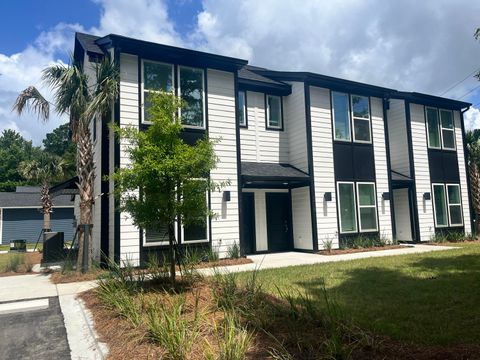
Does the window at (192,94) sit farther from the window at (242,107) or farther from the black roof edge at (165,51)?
the window at (242,107)

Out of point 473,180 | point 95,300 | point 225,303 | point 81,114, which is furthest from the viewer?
point 473,180

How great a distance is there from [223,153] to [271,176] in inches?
77.2

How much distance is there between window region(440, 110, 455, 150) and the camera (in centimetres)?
1825

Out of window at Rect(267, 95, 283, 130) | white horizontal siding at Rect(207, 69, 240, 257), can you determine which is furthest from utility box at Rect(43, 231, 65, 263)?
window at Rect(267, 95, 283, 130)

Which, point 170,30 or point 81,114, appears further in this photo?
point 170,30

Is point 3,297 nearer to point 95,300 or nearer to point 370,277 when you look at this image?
point 95,300

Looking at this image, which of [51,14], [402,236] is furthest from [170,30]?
[402,236]

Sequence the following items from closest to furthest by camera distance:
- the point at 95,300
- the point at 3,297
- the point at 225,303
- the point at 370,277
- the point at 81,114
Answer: the point at 225,303
the point at 95,300
the point at 3,297
the point at 370,277
the point at 81,114

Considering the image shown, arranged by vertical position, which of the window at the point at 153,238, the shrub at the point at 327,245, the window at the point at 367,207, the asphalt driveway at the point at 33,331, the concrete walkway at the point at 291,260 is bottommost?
the asphalt driveway at the point at 33,331

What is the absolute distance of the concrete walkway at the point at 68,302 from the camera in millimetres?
4648

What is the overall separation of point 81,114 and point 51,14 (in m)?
3.90

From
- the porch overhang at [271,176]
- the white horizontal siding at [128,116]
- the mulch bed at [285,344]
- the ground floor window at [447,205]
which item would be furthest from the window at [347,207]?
the mulch bed at [285,344]

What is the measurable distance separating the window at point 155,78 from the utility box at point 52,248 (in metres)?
5.08

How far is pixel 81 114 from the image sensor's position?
1033 cm
